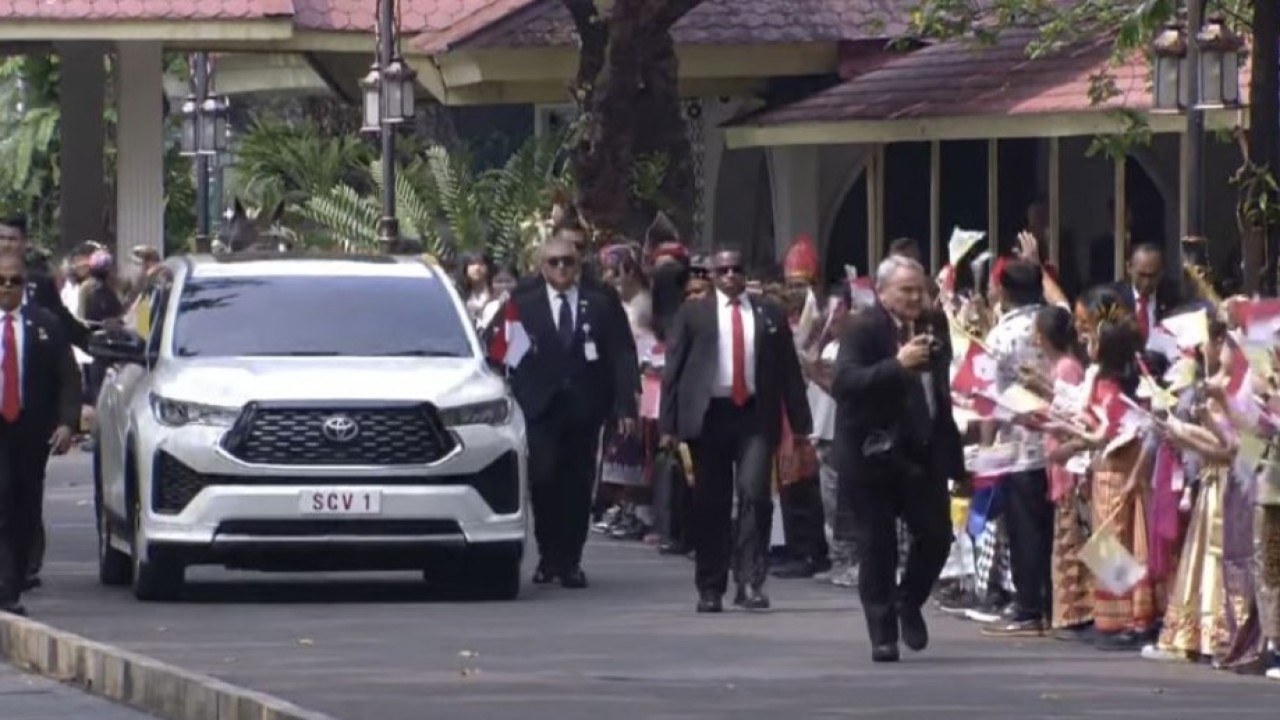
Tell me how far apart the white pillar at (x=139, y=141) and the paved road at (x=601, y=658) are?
17.3 m

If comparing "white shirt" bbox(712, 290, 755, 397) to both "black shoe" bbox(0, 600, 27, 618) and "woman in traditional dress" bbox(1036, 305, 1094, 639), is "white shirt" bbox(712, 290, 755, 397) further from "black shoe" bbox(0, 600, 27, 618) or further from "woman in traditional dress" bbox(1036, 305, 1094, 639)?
"black shoe" bbox(0, 600, 27, 618)

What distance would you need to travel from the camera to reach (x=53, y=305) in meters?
18.6

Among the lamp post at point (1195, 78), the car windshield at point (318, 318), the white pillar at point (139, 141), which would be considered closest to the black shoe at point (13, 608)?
the car windshield at point (318, 318)

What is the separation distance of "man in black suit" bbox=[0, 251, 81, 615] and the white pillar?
1868 centimetres

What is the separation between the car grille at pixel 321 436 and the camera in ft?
56.0

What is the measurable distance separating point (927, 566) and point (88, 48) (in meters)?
23.3

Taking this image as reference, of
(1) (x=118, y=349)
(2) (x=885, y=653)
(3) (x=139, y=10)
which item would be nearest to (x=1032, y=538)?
(2) (x=885, y=653)

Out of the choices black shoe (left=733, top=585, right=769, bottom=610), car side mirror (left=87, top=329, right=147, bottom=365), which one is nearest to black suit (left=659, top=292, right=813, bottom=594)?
black shoe (left=733, top=585, right=769, bottom=610)

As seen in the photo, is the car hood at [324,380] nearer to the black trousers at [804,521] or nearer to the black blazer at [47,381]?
the black blazer at [47,381]

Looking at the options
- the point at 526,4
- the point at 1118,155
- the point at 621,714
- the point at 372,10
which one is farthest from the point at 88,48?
the point at 621,714

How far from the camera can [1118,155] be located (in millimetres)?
23406

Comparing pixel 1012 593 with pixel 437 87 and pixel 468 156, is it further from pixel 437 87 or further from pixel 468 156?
pixel 468 156

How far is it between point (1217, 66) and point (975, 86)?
5.90 meters

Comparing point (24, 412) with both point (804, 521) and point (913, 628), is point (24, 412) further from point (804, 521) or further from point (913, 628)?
point (804, 521)
